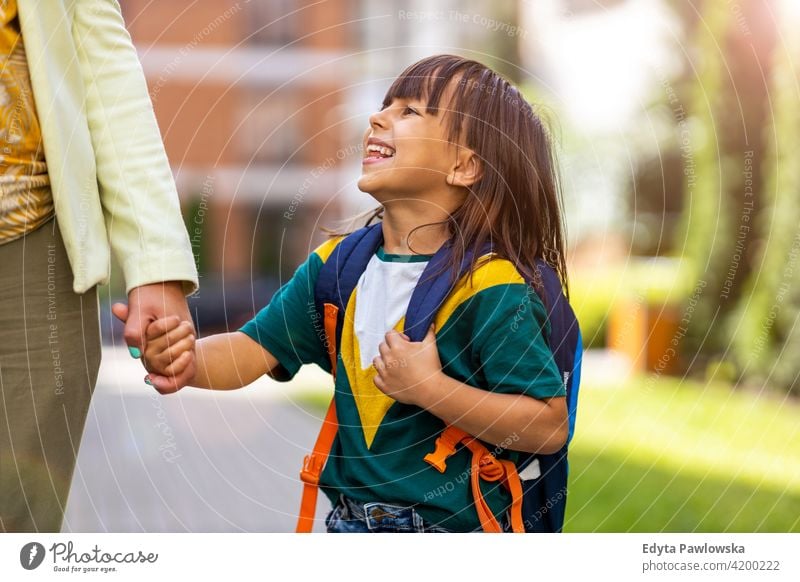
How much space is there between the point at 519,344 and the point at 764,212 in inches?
150

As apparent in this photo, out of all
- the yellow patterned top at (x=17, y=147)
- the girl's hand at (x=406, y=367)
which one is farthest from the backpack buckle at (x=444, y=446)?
the yellow patterned top at (x=17, y=147)

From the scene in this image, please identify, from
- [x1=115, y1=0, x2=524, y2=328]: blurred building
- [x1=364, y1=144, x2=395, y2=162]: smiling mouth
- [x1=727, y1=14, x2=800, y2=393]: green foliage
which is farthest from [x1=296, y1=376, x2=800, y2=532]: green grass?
[x1=364, y1=144, x2=395, y2=162]: smiling mouth

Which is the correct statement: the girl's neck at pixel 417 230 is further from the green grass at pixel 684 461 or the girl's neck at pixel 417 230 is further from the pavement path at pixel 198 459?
the green grass at pixel 684 461

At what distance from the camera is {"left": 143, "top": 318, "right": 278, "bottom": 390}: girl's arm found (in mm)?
Answer: 1775

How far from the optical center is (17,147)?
1.62 m

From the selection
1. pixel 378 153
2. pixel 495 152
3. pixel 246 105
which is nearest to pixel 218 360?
pixel 378 153

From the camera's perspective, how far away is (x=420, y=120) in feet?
6.24

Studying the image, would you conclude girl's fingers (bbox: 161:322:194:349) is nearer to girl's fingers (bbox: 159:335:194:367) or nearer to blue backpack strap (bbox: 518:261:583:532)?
girl's fingers (bbox: 159:335:194:367)

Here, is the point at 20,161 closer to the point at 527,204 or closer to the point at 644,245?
the point at 527,204

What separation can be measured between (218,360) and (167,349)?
0.54 ft

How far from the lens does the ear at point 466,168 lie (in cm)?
192

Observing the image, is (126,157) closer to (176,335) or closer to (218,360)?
(176,335)

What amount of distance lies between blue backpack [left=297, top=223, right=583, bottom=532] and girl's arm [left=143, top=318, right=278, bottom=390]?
0.14 meters

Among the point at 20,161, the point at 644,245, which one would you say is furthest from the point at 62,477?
the point at 644,245
